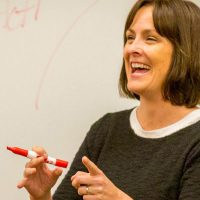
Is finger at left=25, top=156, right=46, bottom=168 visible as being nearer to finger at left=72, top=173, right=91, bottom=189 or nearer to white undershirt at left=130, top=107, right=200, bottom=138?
finger at left=72, top=173, right=91, bottom=189

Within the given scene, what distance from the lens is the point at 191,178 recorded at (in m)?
0.88

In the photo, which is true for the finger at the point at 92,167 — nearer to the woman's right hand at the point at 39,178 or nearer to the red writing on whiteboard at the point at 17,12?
the woman's right hand at the point at 39,178

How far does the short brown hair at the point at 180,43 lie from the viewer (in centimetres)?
98

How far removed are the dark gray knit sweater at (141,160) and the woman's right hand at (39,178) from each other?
9 cm

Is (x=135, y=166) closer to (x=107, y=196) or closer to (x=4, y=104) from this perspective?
(x=107, y=196)

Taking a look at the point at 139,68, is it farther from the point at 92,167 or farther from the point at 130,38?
the point at 92,167

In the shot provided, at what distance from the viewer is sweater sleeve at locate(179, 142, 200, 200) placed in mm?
865

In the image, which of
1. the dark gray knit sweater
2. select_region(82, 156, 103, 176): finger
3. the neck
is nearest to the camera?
select_region(82, 156, 103, 176): finger

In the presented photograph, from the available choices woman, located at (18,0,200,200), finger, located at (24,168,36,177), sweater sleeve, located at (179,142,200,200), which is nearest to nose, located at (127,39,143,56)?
woman, located at (18,0,200,200)

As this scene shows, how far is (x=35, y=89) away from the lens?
Result: 3.70 feet

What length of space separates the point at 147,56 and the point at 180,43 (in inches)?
3.3

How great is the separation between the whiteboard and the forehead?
0.45ft

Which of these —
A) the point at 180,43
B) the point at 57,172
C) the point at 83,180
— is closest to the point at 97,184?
the point at 83,180

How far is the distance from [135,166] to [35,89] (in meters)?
0.34
